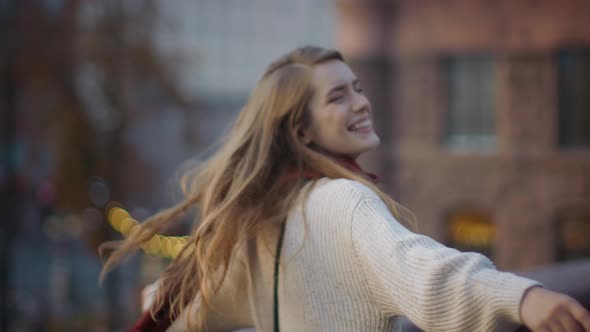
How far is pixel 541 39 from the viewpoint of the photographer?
48.1ft

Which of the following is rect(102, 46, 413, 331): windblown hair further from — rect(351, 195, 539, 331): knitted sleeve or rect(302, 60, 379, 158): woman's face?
rect(351, 195, 539, 331): knitted sleeve

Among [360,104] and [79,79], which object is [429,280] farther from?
[79,79]

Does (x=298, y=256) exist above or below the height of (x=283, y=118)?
below

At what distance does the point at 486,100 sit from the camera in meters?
15.5

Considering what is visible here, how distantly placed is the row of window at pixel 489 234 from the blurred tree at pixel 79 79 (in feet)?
24.5

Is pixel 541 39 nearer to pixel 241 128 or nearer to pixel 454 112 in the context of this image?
pixel 454 112

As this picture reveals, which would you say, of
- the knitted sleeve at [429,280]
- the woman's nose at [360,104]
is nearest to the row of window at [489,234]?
the woman's nose at [360,104]

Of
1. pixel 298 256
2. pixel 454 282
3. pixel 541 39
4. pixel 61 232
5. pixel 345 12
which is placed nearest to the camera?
pixel 454 282

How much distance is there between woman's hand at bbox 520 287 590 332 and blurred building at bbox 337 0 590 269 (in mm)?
13805

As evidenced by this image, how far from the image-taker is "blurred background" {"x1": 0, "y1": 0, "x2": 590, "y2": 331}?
14.7 m

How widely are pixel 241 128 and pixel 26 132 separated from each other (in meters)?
16.6

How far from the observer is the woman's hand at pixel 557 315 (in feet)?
4.95

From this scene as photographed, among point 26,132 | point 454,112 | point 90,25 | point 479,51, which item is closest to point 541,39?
point 479,51

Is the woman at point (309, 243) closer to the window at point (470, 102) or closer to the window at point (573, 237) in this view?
the window at point (573, 237)
